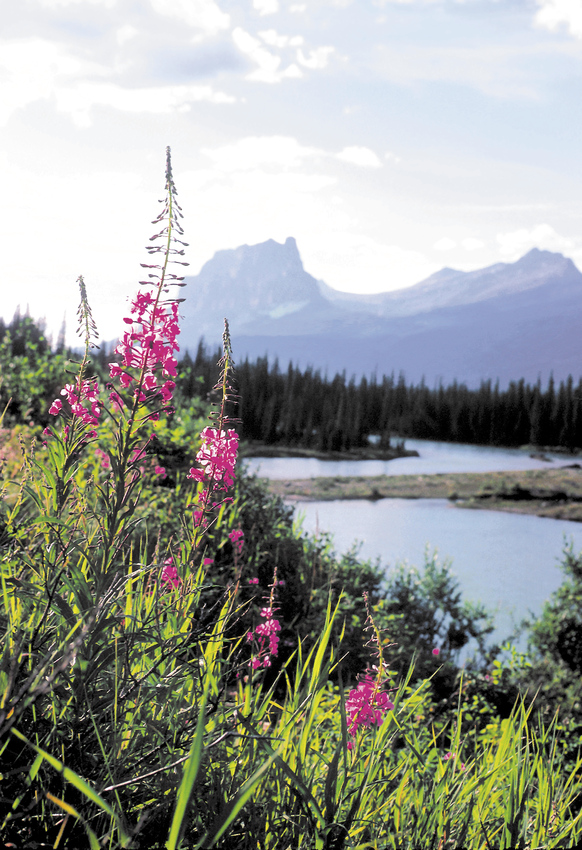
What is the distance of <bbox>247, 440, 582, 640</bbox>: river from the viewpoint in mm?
6871

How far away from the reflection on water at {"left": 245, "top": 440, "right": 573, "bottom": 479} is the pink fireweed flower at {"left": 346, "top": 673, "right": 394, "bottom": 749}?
6.52 metres

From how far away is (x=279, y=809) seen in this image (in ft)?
4.73

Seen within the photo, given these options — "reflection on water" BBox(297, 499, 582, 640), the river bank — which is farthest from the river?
the river bank

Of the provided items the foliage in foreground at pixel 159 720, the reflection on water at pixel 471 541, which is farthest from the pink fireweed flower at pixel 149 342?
the reflection on water at pixel 471 541

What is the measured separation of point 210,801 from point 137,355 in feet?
3.79

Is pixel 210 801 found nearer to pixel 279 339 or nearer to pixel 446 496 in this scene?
pixel 446 496

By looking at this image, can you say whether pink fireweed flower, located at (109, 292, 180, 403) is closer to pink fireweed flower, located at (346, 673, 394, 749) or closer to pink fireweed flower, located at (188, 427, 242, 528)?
pink fireweed flower, located at (188, 427, 242, 528)

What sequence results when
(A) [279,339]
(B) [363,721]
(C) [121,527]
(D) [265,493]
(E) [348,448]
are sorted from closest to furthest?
1. (C) [121,527]
2. (B) [363,721]
3. (D) [265,493]
4. (E) [348,448]
5. (A) [279,339]

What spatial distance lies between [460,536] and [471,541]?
0.89 ft

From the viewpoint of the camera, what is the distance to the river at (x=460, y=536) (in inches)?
271

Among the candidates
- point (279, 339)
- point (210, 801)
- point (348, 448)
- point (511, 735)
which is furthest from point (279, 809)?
point (279, 339)

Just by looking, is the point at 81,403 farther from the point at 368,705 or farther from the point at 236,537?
the point at 236,537

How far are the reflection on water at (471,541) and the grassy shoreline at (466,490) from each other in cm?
26

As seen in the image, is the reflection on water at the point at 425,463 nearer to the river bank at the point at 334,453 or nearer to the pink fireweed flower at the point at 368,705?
the river bank at the point at 334,453
